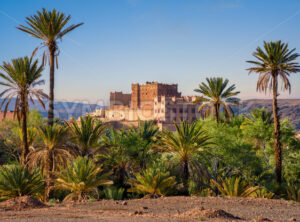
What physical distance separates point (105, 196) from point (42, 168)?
12.3ft

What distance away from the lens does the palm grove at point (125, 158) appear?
16203mm

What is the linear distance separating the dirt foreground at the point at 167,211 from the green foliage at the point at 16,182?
389 cm

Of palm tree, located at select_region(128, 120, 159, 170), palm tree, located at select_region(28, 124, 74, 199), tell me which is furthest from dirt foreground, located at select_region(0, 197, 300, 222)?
palm tree, located at select_region(128, 120, 159, 170)

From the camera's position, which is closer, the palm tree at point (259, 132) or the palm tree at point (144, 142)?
the palm tree at point (144, 142)

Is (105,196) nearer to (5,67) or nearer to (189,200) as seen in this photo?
(189,200)

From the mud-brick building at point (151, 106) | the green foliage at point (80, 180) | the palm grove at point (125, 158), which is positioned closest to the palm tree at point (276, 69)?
the palm grove at point (125, 158)

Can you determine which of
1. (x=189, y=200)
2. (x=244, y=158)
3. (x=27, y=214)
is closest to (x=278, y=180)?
(x=244, y=158)

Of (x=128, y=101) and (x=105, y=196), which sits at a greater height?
(x=128, y=101)

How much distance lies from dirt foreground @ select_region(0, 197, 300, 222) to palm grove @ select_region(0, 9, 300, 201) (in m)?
2.76

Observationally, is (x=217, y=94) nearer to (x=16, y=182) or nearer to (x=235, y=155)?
(x=235, y=155)

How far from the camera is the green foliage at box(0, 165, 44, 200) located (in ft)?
51.1

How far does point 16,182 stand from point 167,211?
26.1 feet

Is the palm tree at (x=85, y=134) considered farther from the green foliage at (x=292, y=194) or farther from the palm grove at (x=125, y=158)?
the green foliage at (x=292, y=194)

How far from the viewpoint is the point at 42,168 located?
60.4ft
